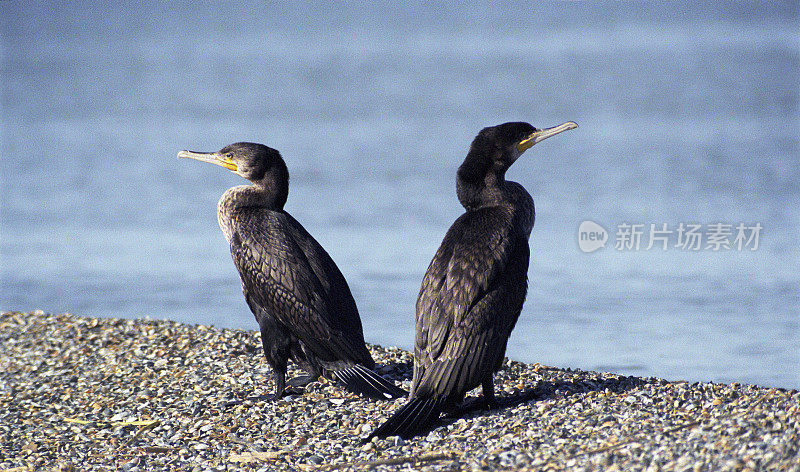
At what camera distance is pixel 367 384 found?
6148 millimetres

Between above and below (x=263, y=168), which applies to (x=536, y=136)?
above

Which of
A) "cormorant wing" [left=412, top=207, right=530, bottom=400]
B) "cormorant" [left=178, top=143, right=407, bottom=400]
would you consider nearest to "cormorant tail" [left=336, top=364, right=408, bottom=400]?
"cormorant" [left=178, top=143, right=407, bottom=400]

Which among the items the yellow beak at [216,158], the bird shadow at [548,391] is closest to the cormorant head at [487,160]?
the bird shadow at [548,391]

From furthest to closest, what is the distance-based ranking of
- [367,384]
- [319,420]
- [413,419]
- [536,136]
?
[536,136]
[367,384]
[319,420]
[413,419]

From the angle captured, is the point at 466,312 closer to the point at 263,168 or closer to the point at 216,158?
the point at 263,168

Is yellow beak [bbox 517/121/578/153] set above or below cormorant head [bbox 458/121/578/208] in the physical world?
above

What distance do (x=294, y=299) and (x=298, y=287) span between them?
3.4 inches

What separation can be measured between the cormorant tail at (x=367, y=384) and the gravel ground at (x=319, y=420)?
0.11 m

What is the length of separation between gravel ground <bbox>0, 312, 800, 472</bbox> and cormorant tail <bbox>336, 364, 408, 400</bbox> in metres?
0.11

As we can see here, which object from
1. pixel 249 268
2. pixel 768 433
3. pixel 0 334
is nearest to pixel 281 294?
pixel 249 268

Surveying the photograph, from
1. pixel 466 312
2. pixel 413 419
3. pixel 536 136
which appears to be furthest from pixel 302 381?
pixel 536 136

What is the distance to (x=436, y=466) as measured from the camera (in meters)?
4.88

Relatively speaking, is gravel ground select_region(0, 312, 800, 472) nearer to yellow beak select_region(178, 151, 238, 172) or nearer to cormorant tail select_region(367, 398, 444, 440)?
cormorant tail select_region(367, 398, 444, 440)

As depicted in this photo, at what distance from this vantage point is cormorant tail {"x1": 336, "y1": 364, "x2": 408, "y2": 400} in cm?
609
